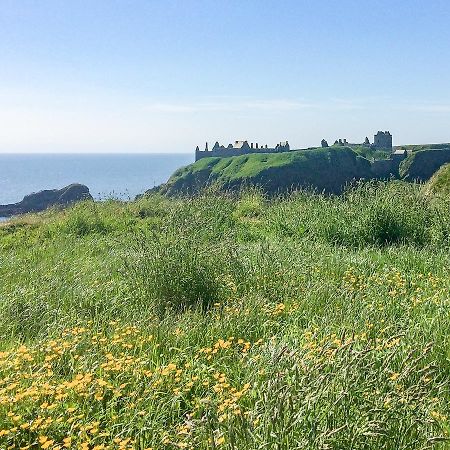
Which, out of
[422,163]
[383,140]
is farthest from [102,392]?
[383,140]

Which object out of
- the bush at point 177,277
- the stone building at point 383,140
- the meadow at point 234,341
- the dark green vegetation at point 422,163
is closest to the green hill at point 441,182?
the meadow at point 234,341

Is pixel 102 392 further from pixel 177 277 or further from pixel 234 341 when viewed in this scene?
pixel 177 277

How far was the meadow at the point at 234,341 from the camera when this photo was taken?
9.43ft

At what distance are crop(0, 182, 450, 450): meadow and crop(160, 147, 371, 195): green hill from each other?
84945 millimetres

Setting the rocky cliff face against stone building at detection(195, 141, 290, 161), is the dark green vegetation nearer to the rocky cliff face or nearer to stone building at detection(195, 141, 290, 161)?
stone building at detection(195, 141, 290, 161)

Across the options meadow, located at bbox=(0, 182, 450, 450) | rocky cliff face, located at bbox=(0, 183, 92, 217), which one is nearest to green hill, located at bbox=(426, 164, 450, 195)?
meadow, located at bbox=(0, 182, 450, 450)

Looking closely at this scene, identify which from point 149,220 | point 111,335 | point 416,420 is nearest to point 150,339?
point 111,335

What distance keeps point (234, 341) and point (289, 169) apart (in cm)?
9686

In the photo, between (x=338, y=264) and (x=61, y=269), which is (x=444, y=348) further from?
(x=61, y=269)

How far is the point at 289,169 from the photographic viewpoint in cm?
9988

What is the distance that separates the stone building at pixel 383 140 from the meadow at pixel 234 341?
12738cm

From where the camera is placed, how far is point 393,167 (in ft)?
349

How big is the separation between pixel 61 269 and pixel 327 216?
6326 millimetres

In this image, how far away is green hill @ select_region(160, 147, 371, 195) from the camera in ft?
319
